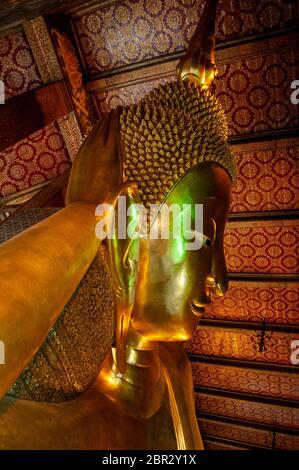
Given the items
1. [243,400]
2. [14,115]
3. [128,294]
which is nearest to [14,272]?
[128,294]

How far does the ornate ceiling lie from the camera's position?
2.34 m

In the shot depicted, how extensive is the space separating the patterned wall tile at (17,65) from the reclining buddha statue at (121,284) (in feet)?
4.58

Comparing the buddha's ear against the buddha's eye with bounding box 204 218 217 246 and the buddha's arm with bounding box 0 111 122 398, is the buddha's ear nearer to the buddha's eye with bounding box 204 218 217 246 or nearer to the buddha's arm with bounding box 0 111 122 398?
the buddha's arm with bounding box 0 111 122 398

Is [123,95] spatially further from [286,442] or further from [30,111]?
[286,442]

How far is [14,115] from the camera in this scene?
189 centimetres

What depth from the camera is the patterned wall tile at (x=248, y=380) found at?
4.08 metres

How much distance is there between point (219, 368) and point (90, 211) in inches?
154

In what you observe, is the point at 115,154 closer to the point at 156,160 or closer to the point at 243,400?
the point at 156,160

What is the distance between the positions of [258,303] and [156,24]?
2.56 m

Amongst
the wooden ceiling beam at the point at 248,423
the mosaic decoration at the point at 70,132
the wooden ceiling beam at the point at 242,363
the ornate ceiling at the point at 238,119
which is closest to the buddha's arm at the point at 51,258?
the ornate ceiling at the point at 238,119

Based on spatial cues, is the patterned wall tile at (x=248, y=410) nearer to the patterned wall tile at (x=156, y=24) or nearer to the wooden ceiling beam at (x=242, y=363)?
the wooden ceiling beam at (x=242, y=363)

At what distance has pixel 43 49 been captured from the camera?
7.85 ft

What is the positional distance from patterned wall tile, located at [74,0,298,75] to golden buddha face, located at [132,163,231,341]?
4.82 feet

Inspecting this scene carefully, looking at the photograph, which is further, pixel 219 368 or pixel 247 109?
pixel 219 368
